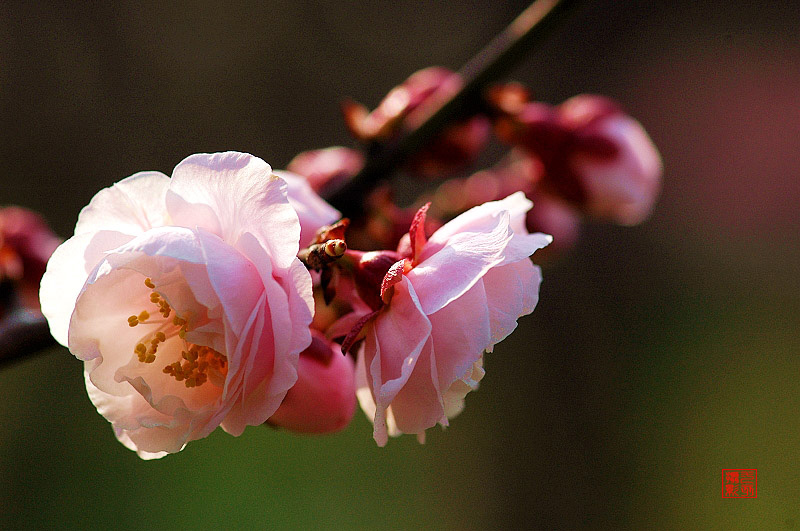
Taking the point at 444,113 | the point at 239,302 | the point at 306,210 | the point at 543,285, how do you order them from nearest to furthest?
the point at 239,302, the point at 306,210, the point at 444,113, the point at 543,285

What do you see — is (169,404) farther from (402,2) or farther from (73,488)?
(402,2)

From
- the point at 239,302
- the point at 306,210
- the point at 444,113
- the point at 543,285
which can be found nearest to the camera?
the point at 239,302

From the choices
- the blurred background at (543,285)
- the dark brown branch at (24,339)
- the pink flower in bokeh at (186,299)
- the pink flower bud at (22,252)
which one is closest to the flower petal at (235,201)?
the pink flower in bokeh at (186,299)

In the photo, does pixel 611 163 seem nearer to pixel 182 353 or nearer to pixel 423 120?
pixel 423 120

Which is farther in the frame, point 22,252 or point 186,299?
point 22,252

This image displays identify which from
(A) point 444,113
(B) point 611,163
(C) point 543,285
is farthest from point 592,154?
(C) point 543,285

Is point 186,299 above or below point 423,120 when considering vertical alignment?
below

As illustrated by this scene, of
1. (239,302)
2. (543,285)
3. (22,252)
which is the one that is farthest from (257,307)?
(543,285)
